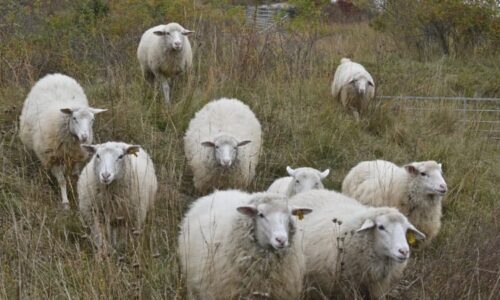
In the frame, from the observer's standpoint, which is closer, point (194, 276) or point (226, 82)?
point (194, 276)

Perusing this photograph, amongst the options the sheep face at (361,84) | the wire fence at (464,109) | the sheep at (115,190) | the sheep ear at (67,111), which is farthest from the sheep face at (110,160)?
the wire fence at (464,109)

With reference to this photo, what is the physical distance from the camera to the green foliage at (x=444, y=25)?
13984 millimetres

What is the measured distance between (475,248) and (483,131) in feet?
16.5

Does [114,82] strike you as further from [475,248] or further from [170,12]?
[475,248]

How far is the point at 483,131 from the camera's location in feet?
30.2

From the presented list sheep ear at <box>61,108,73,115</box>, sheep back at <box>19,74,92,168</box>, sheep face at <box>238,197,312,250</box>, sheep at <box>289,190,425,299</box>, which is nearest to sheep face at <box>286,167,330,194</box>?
sheep at <box>289,190,425,299</box>

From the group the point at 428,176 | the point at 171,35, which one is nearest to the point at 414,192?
→ the point at 428,176

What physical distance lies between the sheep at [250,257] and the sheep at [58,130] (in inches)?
81.3

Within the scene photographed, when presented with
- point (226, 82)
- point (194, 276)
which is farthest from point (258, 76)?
point (194, 276)

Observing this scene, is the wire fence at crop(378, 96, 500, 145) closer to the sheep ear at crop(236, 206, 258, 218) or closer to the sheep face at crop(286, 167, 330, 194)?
the sheep face at crop(286, 167, 330, 194)

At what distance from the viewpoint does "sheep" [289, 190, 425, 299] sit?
4332mm

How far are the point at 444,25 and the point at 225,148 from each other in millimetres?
9838

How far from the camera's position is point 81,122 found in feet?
19.8

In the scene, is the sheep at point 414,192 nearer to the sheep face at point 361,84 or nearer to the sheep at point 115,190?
the sheep at point 115,190
